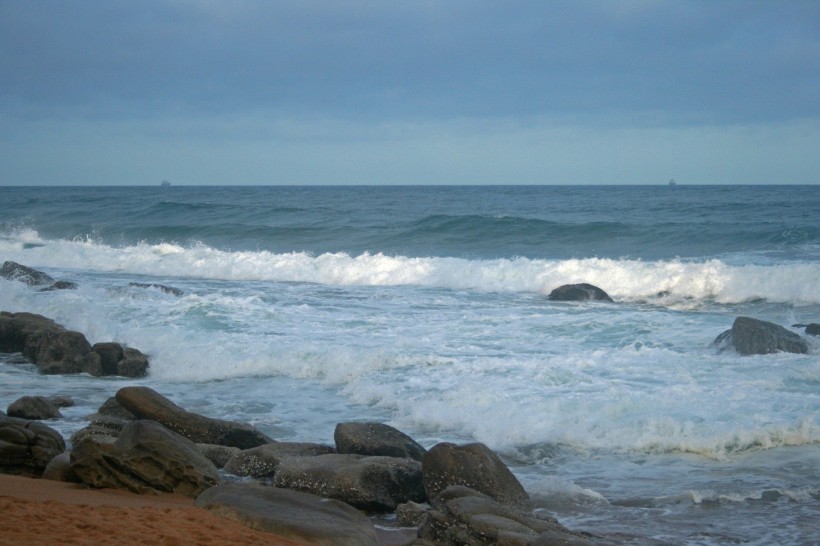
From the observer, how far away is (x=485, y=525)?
565cm

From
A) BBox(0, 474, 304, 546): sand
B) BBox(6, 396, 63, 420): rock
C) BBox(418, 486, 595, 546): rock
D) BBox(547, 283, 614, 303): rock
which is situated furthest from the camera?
BBox(547, 283, 614, 303): rock

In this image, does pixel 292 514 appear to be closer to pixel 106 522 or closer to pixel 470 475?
pixel 106 522

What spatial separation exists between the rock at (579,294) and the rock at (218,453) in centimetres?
1210

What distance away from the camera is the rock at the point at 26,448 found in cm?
726

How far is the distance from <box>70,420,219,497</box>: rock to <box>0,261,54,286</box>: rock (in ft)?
44.0

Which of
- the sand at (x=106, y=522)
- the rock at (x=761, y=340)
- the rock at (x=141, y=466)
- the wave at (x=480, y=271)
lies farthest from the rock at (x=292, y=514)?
the wave at (x=480, y=271)

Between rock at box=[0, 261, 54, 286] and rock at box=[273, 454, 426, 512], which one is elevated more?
rock at box=[0, 261, 54, 286]

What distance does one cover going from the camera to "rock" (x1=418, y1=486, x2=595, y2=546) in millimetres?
5453

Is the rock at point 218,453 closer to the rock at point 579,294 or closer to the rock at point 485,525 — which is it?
the rock at point 485,525

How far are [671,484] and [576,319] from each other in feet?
27.6

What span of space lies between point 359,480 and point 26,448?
2944mm

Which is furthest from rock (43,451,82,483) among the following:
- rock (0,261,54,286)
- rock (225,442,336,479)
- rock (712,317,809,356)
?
rock (0,261,54,286)

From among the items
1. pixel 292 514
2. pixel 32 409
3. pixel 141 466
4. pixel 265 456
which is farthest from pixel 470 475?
pixel 32 409

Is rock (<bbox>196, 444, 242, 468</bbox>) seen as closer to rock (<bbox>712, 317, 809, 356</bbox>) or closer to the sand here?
the sand
